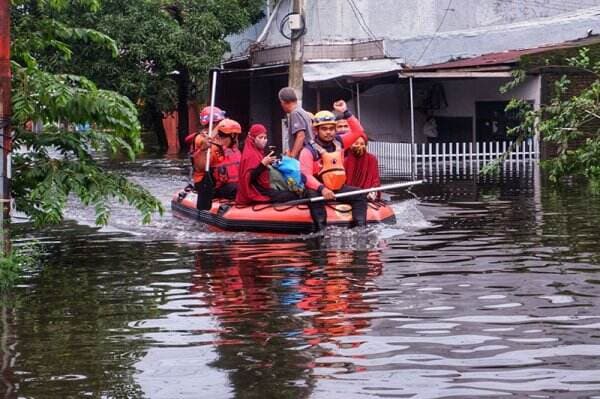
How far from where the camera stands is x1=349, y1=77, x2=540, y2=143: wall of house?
3675 cm

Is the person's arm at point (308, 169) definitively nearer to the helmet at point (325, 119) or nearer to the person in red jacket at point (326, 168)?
the person in red jacket at point (326, 168)

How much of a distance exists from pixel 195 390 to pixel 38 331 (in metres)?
2.77

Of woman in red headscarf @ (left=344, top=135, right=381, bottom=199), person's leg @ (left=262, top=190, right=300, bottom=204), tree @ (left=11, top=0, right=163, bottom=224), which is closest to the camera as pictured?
tree @ (left=11, top=0, right=163, bottom=224)

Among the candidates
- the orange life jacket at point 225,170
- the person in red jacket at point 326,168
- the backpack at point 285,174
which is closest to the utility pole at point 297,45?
the orange life jacket at point 225,170

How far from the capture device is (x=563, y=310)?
11.5 m

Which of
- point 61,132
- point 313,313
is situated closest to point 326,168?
point 61,132

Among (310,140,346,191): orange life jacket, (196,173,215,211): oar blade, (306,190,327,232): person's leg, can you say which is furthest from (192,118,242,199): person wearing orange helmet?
(306,190,327,232): person's leg

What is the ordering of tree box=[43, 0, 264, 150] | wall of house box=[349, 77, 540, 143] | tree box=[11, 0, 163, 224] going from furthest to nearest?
tree box=[43, 0, 264, 150], wall of house box=[349, 77, 540, 143], tree box=[11, 0, 163, 224]

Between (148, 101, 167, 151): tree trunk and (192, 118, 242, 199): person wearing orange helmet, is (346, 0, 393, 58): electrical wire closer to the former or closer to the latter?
(148, 101, 167, 151): tree trunk

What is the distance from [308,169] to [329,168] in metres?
0.36

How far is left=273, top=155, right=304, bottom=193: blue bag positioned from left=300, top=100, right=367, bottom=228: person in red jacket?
0.38 metres

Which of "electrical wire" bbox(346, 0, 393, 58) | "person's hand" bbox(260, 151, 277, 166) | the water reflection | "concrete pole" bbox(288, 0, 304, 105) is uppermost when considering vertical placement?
"electrical wire" bbox(346, 0, 393, 58)

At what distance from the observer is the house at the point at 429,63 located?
34688 millimetres

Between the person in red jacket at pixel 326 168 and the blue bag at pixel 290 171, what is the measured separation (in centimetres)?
38
